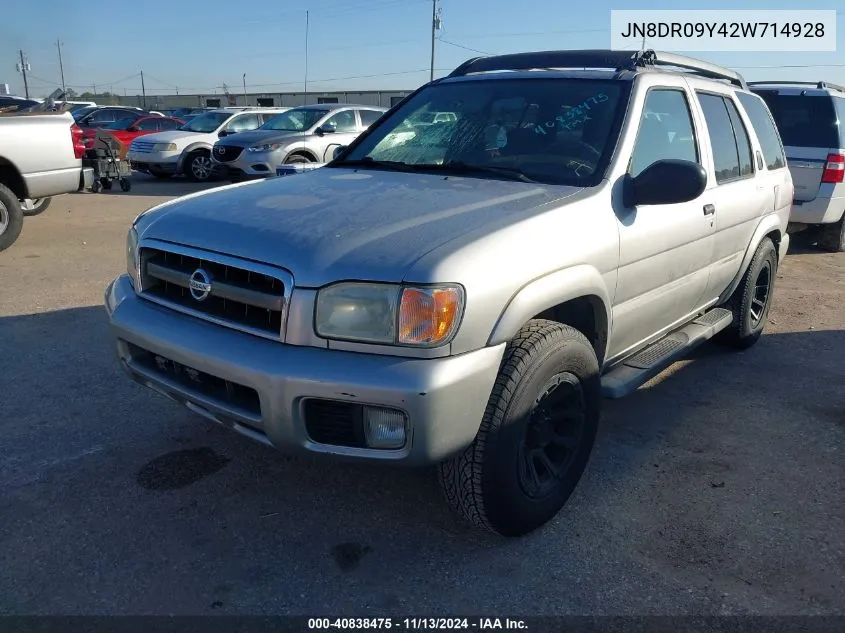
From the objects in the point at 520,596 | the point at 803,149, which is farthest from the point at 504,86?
the point at 803,149

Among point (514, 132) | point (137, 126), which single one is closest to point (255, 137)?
point (137, 126)

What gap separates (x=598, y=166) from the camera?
3080 mm

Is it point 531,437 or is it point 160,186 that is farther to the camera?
point 160,186

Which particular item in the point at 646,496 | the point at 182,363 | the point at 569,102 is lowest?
the point at 646,496

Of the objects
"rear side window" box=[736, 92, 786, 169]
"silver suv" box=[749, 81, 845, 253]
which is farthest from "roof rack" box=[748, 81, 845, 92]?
"rear side window" box=[736, 92, 786, 169]

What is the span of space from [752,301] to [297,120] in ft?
34.3

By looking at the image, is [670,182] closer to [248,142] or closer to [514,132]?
[514,132]

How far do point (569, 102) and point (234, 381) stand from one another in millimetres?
2141

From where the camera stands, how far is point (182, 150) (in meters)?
14.4

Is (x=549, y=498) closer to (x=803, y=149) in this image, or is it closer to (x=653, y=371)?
(x=653, y=371)

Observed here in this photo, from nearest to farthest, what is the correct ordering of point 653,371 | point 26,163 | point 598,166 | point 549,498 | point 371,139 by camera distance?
point 549,498
point 598,166
point 653,371
point 371,139
point 26,163

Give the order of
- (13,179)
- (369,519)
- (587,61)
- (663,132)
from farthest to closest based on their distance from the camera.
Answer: (13,179) < (587,61) < (663,132) < (369,519)

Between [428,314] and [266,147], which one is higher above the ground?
[428,314]

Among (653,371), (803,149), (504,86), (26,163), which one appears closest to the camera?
(653,371)
